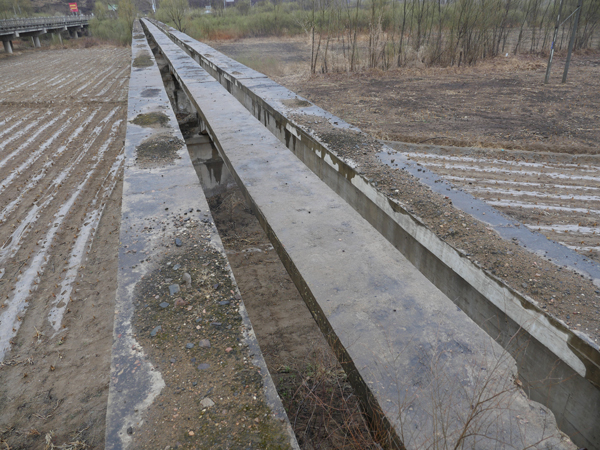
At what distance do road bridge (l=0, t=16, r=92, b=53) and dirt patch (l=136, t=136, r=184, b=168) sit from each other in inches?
1390

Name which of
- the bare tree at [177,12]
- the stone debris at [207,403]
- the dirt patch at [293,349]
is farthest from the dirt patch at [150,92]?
the bare tree at [177,12]

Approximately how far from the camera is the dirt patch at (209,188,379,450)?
2.87 meters

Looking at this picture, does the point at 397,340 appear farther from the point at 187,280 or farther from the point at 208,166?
the point at 208,166

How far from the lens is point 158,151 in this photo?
5.64 metres

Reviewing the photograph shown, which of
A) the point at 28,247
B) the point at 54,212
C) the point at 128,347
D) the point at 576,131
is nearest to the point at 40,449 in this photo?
the point at 128,347

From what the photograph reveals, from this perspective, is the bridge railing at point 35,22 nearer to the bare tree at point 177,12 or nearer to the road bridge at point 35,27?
the road bridge at point 35,27

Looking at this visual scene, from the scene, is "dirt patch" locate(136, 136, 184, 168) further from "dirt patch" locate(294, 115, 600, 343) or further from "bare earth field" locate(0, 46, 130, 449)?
"dirt patch" locate(294, 115, 600, 343)

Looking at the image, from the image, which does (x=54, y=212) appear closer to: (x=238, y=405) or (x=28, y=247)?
(x=28, y=247)

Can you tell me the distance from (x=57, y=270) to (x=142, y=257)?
3383 mm

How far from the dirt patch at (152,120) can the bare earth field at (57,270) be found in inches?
68.8

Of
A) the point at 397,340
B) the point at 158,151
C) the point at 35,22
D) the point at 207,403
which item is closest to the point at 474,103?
the point at 158,151

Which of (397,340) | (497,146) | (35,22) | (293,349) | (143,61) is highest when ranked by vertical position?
(35,22)

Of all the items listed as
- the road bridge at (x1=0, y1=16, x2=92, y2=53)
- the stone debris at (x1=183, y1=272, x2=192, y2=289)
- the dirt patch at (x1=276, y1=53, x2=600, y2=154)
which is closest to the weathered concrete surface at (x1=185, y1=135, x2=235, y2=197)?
the dirt patch at (x1=276, y1=53, x2=600, y2=154)

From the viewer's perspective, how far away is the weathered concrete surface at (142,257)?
7.07 ft
